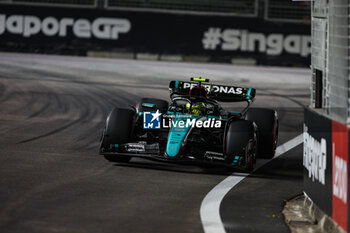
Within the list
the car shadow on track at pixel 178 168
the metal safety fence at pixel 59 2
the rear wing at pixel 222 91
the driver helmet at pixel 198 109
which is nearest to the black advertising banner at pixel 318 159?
the car shadow on track at pixel 178 168

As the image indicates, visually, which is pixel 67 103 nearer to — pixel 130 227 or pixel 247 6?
pixel 130 227

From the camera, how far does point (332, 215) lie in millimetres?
7406

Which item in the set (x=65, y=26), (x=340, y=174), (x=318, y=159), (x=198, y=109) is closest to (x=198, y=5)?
(x=65, y=26)

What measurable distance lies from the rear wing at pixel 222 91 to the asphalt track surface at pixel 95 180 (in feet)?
3.80

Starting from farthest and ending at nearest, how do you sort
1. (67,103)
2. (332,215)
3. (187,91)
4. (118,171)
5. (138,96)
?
(138,96) → (67,103) → (187,91) → (118,171) → (332,215)

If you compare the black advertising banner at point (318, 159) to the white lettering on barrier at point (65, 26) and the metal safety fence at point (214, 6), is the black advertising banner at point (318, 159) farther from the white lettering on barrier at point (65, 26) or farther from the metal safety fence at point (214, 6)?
the metal safety fence at point (214, 6)

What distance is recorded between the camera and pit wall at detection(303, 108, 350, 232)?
22.9 feet

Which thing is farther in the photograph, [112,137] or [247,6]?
[247,6]

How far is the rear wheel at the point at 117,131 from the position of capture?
36.9ft

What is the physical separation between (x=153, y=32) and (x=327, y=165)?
78.2 feet

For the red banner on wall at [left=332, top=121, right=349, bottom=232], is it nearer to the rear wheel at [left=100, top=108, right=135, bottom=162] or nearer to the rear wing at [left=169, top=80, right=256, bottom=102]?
the rear wheel at [left=100, top=108, right=135, bottom=162]

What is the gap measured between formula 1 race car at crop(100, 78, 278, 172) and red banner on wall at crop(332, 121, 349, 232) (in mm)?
3475

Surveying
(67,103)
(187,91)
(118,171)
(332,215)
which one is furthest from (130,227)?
(67,103)

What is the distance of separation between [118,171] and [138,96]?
10409 mm
